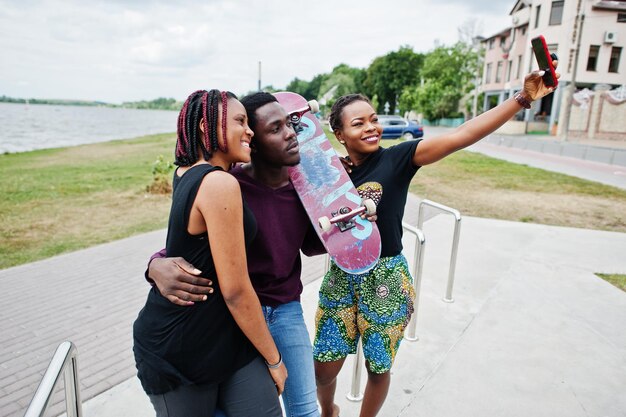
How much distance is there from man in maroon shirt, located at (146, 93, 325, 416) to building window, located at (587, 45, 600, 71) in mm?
34569

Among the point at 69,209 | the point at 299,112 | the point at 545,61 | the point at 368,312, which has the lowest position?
the point at 69,209

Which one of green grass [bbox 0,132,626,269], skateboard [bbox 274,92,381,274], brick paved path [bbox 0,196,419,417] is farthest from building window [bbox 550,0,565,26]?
skateboard [bbox 274,92,381,274]

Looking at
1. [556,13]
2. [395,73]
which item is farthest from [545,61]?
[395,73]

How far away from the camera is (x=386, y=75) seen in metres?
58.3

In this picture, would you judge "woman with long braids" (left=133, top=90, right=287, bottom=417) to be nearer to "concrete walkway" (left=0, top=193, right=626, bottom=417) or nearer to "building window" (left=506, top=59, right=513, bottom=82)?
"concrete walkway" (left=0, top=193, right=626, bottom=417)

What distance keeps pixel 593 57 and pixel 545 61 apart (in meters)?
34.1

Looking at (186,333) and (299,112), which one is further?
(299,112)

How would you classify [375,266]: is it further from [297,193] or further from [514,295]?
[514,295]

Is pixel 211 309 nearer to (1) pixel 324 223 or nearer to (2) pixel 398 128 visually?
(1) pixel 324 223

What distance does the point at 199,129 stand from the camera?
1396 mm

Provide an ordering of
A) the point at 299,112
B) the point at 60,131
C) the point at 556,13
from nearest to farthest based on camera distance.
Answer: the point at 299,112, the point at 556,13, the point at 60,131

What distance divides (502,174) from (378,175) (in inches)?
467

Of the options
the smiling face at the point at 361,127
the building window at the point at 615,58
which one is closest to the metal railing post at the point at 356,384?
the smiling face at the point at 361,127

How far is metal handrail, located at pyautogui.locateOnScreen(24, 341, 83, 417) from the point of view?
110 cm
